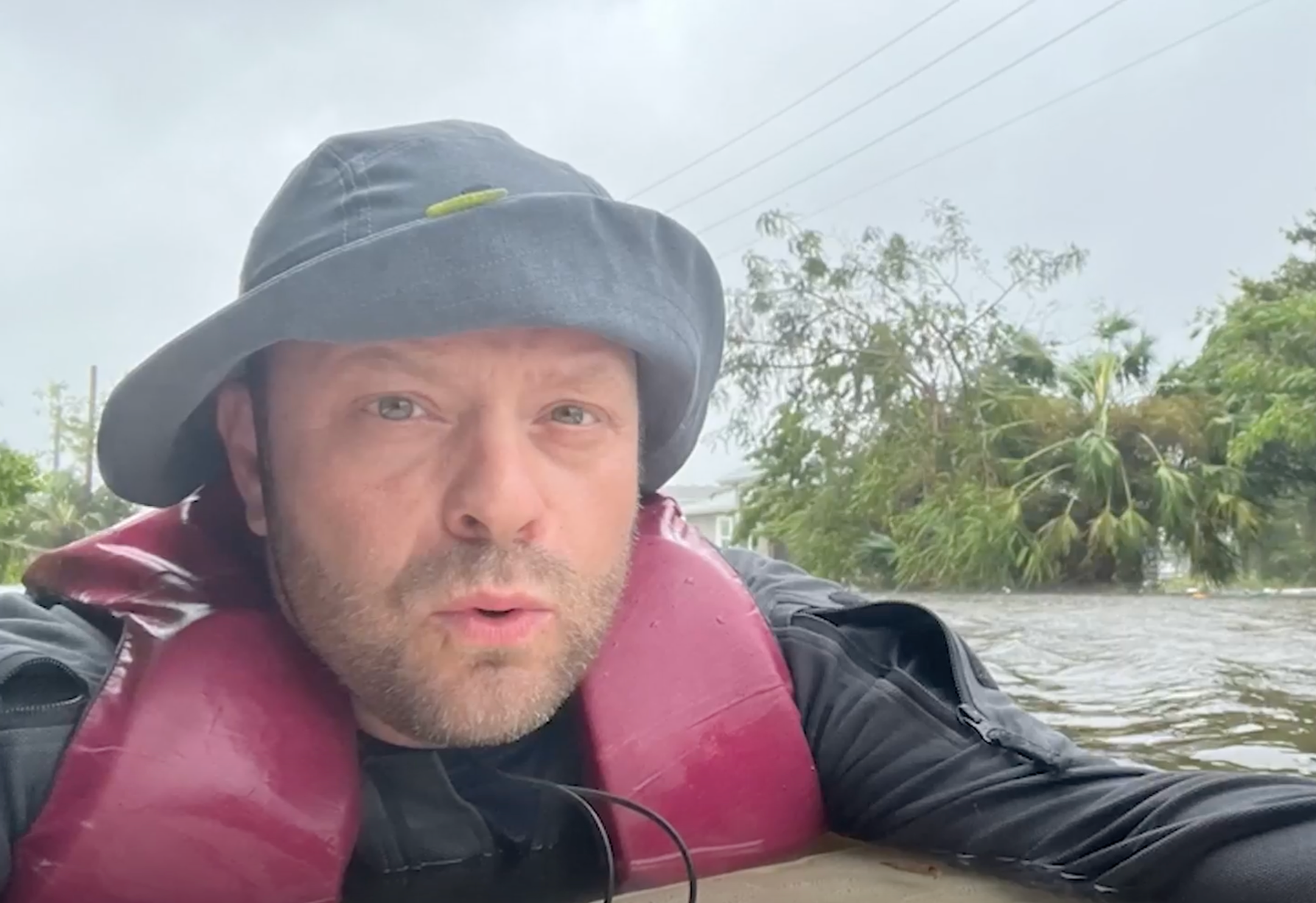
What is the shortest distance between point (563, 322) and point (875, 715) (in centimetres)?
48

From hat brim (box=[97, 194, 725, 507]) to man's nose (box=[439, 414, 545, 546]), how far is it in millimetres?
99

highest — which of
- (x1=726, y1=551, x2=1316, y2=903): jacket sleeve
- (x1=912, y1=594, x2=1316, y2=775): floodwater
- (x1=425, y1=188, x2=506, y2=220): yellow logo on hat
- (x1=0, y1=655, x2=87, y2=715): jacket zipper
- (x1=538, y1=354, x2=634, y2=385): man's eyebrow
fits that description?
(x1=425, y1=188, x2=506, y2=220): yellow logo on hat

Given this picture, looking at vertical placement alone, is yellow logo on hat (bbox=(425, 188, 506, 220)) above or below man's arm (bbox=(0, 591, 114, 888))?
above

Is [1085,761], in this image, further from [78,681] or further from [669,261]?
[78,681]

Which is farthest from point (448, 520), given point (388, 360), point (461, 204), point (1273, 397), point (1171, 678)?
point (1273, 397)

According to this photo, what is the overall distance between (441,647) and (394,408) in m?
0.21

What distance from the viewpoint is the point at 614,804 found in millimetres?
1131

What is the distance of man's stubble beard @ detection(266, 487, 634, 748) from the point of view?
1.05 meters

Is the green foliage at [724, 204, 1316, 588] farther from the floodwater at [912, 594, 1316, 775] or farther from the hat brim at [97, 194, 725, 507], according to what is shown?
the hat brim at [97, 194, 725, 507]

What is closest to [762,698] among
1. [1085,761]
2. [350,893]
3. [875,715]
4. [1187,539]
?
[875,715]

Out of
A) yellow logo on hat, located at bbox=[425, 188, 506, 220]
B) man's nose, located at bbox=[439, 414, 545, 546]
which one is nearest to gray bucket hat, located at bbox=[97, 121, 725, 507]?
yellow logo on hat, located at bbox=[425, 188, 506, 220]

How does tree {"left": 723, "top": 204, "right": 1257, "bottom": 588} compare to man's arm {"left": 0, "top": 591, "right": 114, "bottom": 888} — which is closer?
man's arm {"left": 0, "top": 591, "right": 114, "bottom": 888}

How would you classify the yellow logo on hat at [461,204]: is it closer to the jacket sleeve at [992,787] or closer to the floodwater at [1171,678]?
the jacket sleeve at [992,787]

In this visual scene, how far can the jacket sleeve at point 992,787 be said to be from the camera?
852 mm
